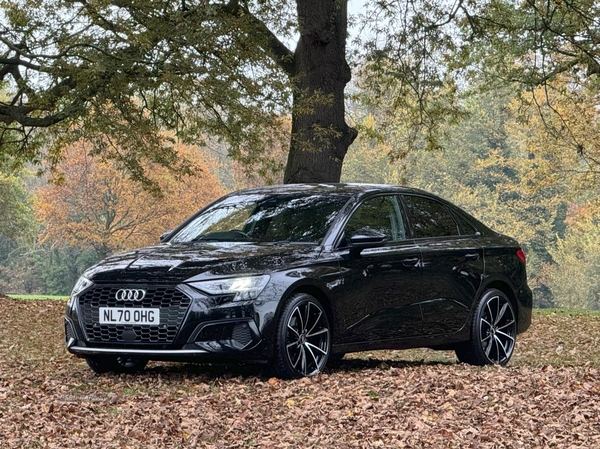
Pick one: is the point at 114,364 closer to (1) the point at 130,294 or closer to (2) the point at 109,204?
(1) the point at 130,294

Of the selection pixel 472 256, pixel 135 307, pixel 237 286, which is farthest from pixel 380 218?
pixel 135 307

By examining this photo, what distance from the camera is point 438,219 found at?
9.91m

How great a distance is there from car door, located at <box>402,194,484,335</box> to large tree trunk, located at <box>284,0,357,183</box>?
739 centimetres

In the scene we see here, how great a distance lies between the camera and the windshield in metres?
8.77

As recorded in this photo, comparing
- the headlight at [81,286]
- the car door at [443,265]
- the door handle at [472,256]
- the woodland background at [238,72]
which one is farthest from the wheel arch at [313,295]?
the woodland background at [238,72]

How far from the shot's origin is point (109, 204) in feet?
175

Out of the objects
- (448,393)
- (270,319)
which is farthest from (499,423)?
(270,319)

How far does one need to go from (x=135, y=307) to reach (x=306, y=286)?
1331mm

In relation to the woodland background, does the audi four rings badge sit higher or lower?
lower

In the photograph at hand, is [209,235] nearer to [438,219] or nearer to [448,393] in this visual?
[438,219]

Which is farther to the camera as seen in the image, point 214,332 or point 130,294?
point 130,294

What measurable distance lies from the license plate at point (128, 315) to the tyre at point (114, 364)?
519 millimetres

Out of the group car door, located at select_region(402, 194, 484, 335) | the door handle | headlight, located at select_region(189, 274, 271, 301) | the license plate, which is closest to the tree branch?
car door, located at select_region(402, 194, 484, 335)

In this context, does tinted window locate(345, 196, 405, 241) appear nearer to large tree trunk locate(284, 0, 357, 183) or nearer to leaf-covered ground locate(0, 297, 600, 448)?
leaf-covered ground locate(0, 297, 600, 448)
